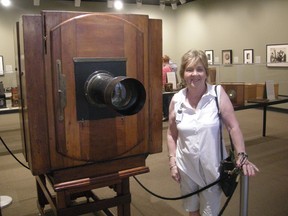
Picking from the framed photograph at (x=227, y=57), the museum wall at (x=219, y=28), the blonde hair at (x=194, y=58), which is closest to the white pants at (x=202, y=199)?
the blonde hair at (x=194, y=58)

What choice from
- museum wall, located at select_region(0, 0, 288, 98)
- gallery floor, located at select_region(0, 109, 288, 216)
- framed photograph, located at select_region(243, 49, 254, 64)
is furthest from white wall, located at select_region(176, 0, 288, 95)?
gallery floor, located at select_region(0, 109, 288, 216)

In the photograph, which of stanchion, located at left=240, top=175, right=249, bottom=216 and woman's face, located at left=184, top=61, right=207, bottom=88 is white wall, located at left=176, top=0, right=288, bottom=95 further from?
stanchion, located at left=240, top=175, right=249, bottom=216

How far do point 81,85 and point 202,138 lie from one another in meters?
0.67

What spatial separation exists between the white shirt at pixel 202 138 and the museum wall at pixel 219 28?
435cm

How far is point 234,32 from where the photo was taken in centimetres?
855

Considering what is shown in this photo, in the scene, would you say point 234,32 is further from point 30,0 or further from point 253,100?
point 30,0

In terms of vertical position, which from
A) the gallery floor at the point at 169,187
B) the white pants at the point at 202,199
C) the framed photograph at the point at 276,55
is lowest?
the gallery floor at the point at 169,187

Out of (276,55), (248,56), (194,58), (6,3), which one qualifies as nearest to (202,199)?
(194,58)

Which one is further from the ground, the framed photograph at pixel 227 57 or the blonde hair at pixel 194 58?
the framed photograph at pixel 227 57

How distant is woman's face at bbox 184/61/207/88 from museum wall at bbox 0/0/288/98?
4.33 m

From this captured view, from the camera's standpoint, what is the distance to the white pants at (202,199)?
1.60 meters

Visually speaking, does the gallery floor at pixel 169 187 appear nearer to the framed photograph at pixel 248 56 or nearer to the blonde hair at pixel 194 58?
the blonde hair at pixel 194 58

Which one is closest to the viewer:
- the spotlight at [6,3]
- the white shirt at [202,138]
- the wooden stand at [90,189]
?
the wooden stand at [90,189]

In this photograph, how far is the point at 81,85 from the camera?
122 centimetres
